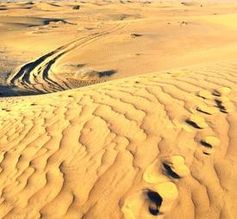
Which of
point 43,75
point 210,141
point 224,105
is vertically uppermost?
point 210,141

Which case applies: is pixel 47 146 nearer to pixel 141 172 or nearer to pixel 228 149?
pixel 141 172

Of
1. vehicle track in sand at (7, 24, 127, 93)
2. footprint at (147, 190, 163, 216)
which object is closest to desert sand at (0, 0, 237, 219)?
footprint at (147, 190, 163, 216)

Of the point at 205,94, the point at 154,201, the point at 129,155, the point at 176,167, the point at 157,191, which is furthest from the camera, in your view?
the point at 205,94

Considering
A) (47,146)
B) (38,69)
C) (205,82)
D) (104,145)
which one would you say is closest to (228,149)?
(104,145)

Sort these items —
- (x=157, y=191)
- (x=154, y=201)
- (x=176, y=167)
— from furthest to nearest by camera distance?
(x=176, y=167), (x=157, y=191), (x=154, y=201)

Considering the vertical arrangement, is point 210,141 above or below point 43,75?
above

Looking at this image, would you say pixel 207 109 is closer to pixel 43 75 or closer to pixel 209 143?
pixel 209 143

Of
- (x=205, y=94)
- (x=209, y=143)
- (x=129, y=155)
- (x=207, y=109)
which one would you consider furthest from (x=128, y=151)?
(x=205, y=94)
